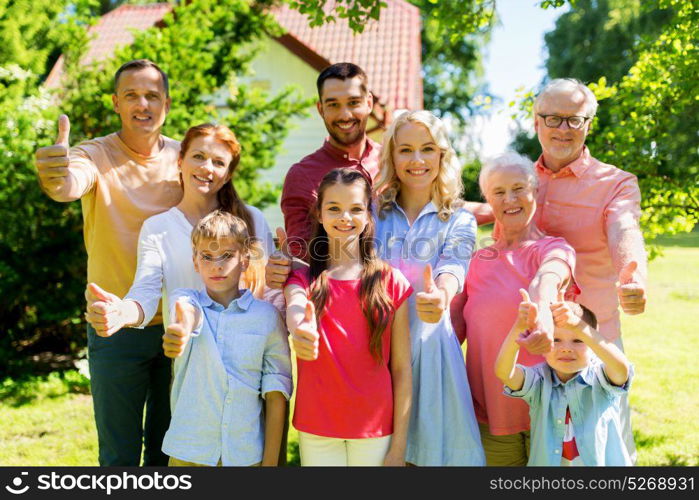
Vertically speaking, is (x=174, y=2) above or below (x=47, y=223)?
above

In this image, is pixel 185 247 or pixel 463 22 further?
pixel 463 22

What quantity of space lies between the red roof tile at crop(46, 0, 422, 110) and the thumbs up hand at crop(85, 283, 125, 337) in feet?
36.4

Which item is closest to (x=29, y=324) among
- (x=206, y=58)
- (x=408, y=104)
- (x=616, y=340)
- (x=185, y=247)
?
(x=206, y=58)

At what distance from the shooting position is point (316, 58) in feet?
42.6

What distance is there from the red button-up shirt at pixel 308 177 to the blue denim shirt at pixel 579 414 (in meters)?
1.29

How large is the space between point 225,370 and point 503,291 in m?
1.24

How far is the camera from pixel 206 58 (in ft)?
21.4

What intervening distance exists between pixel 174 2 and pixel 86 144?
5483mm

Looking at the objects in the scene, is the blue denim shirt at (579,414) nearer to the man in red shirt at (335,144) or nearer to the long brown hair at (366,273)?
the long brown hair at (366,273)

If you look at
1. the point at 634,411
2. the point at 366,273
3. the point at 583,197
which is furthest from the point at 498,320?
the point at 634,411

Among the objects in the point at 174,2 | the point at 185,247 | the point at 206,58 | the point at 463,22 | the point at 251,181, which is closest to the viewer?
the point at 185,247

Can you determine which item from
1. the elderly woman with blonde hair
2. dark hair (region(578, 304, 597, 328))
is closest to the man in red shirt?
the elderly woman with blonde hair

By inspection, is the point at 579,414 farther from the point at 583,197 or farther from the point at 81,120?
the point at 81,120
